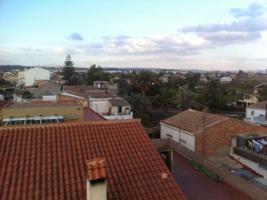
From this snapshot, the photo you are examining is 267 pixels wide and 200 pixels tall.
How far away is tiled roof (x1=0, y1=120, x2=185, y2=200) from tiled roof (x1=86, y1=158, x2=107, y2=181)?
1.52 meters

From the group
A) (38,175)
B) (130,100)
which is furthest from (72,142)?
(130,100)

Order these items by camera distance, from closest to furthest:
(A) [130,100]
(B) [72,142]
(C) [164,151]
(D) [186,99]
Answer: (B) [72,142] → (C) [164,151] → (A) [130,100] → (D) [186,99]

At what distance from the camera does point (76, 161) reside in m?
8.98

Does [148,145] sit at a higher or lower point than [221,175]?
higher

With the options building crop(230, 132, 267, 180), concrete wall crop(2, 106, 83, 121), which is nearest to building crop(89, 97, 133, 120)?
building crop(230, 132, 267, 180)

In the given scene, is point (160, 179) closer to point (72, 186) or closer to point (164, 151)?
point (72, 186)

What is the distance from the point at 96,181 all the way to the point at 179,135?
2215 centimetres

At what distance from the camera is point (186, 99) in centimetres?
5528

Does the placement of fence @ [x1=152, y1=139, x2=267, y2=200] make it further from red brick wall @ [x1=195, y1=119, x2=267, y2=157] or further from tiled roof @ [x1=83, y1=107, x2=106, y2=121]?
tiled roof @ [x1=83, y1=107, x2=106, y2=121]

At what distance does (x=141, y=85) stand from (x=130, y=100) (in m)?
9.18

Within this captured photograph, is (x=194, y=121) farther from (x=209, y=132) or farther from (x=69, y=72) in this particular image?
(x=69, y=72)

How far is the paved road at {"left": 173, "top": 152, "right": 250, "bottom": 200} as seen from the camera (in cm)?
1648

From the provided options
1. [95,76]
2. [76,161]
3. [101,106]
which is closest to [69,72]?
[95,76]

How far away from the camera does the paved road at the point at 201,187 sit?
54.1 ft
